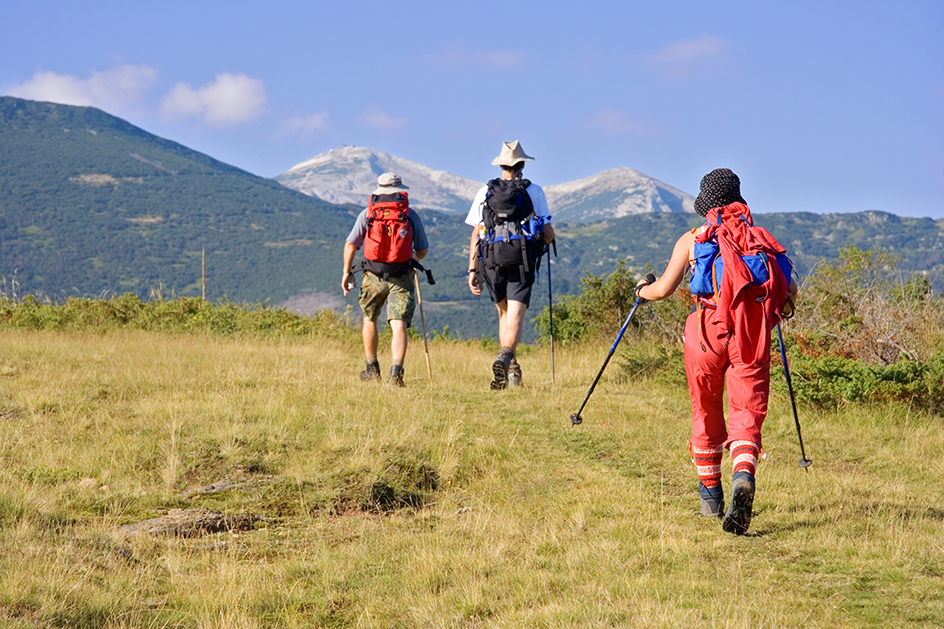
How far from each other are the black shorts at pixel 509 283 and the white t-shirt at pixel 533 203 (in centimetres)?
53

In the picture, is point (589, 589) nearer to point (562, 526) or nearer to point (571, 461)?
point (562, 526)

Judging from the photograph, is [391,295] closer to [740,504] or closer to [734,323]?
[734,323]

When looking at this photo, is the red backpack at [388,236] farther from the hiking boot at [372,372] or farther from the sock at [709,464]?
the sock at [709,464]

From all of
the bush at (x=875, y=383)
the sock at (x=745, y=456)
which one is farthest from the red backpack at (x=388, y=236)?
the sock at (x=745, y=456)

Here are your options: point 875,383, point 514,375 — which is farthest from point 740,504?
point 514,375

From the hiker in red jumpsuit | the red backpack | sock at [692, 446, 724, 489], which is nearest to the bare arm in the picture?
the hiker in red jumpsuit

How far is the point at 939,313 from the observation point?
36.8 feet

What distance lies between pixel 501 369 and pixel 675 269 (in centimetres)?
435

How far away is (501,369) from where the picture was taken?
8.93 meters

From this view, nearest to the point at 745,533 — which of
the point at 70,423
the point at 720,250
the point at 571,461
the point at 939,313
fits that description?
the point at 720,250

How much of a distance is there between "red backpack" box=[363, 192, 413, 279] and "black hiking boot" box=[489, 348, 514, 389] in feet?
4.46

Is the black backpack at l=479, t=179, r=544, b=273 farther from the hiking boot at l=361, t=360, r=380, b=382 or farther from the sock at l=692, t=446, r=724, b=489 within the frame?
the sock at l=692, t=446, r=724, b=489

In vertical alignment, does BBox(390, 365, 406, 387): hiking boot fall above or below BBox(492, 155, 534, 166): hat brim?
below

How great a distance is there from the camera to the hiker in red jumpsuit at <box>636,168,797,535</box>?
4.36 meters
